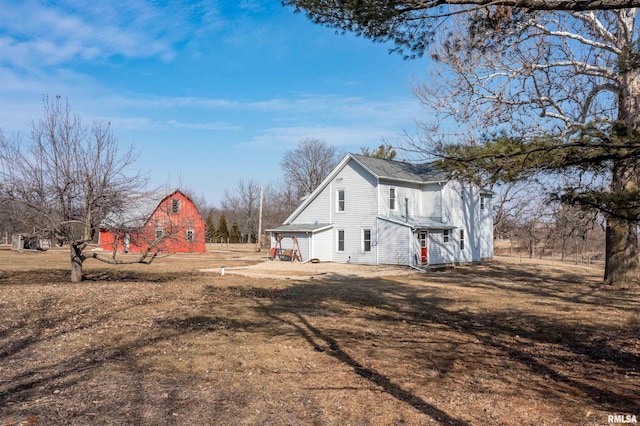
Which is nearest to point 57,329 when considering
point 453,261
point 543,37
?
point 543,37

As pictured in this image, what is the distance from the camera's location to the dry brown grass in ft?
15.7

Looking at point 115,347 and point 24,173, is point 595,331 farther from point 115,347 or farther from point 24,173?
point 24,173

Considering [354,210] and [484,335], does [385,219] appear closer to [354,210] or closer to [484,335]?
[354,210]

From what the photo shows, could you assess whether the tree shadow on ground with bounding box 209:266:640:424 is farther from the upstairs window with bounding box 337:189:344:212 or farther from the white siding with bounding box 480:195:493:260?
the white siding with bounding box 480:195:493:260

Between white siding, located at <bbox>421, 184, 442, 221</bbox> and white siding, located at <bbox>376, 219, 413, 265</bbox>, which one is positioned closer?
white siding, located at <bbox>376, 219, 413, 265</bbox>

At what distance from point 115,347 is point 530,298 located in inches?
474

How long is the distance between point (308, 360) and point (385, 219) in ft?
68.0

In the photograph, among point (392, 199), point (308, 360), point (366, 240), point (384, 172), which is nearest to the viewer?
point (308, 360)

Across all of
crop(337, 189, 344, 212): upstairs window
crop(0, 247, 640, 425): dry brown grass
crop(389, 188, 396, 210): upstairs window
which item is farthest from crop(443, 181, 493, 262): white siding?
crop(0, 247, 640, 425): dry brown grass
